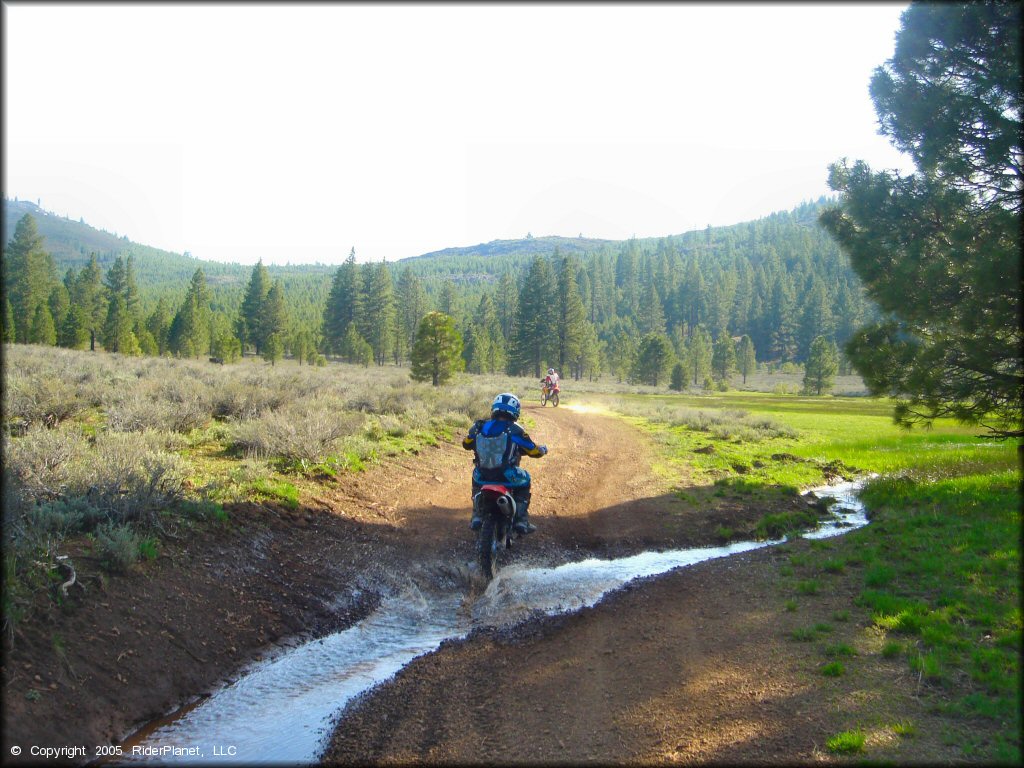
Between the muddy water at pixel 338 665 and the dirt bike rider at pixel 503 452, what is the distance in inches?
38.2

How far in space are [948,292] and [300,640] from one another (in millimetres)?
10946

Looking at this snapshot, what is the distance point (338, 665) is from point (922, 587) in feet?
21.8

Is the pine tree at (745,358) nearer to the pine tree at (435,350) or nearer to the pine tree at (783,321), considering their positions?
the pine tree at (783,321)

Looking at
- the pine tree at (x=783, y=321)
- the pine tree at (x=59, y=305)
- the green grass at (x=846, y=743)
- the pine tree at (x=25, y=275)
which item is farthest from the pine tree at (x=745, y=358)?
the green grass at (x=846, y=743)

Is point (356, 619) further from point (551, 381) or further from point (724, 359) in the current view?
point (724, 359)

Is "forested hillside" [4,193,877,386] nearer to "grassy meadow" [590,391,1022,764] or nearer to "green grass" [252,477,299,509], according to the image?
"grassy meadow" [590,391,1022,764]

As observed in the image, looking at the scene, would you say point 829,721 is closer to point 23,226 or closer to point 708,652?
point 708,652

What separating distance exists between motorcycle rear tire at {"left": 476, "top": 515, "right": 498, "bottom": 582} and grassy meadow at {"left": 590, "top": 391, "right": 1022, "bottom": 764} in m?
3.55

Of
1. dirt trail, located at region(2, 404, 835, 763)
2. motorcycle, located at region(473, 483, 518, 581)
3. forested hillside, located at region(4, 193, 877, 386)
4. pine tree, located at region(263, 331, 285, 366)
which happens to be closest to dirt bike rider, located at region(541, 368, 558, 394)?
forested hillside, located at region(4, 193, 877, 386)

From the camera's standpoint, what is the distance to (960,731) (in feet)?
13.3

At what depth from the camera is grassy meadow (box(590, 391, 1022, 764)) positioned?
4.23m

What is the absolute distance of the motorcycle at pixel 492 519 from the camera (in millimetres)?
7623

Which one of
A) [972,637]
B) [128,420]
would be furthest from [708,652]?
[128,420]

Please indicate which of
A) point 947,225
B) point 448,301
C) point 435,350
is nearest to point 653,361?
point 448,301
